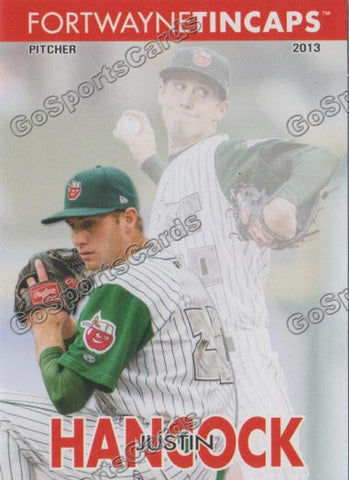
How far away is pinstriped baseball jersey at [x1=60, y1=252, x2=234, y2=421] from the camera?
71.1 inches

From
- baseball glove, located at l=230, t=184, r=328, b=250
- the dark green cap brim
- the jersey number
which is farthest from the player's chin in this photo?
baseball glove, located at l=230, t=184, r=328, b=250

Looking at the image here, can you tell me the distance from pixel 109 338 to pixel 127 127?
0.51 meters

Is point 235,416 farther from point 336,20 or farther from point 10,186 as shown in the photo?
point 336,20

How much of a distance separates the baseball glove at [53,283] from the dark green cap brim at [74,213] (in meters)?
0.07

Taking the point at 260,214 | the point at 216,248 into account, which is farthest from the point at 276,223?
the point at 216,248

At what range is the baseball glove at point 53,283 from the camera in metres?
1.88

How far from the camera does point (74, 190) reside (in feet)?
6.17

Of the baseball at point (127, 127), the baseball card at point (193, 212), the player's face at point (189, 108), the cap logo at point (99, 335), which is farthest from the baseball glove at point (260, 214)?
the cap logo at point (99, 335)

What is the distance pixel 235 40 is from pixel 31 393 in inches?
38.6

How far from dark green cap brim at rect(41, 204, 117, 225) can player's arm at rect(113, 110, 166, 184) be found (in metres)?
0.13

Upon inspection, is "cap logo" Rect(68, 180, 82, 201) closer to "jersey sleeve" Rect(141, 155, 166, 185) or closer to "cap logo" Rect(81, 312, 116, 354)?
"jersey sleeve" Rect(141, 155, 166, 185)

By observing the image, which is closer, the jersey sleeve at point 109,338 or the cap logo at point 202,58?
the jersey sleeve at point 109,338

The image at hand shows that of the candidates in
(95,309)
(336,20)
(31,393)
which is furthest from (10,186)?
(336,20)

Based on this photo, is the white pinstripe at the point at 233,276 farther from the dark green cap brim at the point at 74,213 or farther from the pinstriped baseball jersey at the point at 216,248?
the dark green cap brim at the point at 74,213
